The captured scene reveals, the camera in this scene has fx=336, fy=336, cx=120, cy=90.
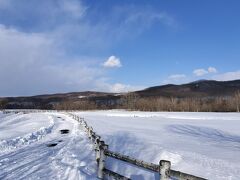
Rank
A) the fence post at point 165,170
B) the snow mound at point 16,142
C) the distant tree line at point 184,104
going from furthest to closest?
the distant tree line at point 184,104 → the snow mound at point 16,142 → the fence post at point 165,170

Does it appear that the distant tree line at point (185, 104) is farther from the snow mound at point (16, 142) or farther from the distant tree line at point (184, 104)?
the snow mound at point (16, 142)

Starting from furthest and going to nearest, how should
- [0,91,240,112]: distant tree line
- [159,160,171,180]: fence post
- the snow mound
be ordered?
1. [0,91,240,112]: distant tree line
2. the snow mound
3. [159,160,171,180]: fence post

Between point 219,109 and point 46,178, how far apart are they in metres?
114

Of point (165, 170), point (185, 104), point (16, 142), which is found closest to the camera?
point (165, 170)

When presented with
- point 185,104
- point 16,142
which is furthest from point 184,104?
point 16,142

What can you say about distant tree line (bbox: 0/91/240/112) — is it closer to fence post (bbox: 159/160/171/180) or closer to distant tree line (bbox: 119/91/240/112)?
distant tree line (bbox: 119/91/240/112)

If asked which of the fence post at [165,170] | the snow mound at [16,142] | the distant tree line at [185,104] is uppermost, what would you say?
the distant tree line at [185,104]

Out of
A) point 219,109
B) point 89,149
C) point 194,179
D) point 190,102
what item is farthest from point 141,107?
point 194,179

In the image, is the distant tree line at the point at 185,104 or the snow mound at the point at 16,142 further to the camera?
the distant tree line at the point at 185,104

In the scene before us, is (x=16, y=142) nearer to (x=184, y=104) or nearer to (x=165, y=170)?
(x=165, y=170)

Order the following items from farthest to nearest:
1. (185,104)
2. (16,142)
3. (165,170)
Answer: (185,104)
(16,142)
(165,170)

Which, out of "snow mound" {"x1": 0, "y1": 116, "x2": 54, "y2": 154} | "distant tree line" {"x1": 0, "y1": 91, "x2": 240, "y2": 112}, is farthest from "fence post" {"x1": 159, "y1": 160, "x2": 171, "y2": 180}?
"distant tree line" {"x1": 0, "y1": 91, "x2": 240, "y2": 112}

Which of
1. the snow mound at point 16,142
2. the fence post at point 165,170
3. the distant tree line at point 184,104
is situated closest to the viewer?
the fence post at point 165,170

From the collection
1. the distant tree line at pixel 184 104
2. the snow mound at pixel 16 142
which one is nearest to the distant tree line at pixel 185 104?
the distant tree line at pixel 184 104
